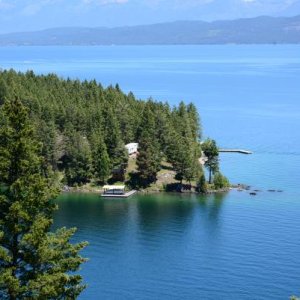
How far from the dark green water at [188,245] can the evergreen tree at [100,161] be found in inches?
229

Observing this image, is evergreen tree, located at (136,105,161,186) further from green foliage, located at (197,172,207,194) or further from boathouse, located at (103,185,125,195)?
A: green foliage, located at (197,172,207,194)

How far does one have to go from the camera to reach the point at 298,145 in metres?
144

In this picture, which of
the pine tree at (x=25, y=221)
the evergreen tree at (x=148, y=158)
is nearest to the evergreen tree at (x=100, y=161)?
the evergreen tree at (x=148, y=158)

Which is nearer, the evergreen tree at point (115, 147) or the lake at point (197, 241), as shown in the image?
the lake at point (197, 241)

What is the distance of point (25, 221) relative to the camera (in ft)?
78.7

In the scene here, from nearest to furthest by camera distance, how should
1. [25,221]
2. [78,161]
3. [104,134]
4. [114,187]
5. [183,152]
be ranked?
[25,221] < [114,187] < [183,152] < [78,161] < [104,134]

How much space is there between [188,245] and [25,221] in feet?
169

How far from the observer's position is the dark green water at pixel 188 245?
196 ft

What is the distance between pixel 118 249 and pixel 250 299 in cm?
1987

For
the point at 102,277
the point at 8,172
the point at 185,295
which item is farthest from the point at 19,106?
the point at 102,277

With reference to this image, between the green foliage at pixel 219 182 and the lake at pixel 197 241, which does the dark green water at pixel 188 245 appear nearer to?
the lake at pixel 197 241

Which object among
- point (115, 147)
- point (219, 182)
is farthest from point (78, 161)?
point (219, 182)

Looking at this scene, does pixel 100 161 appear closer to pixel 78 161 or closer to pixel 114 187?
pixel 78 161

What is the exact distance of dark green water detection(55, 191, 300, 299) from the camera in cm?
5969
